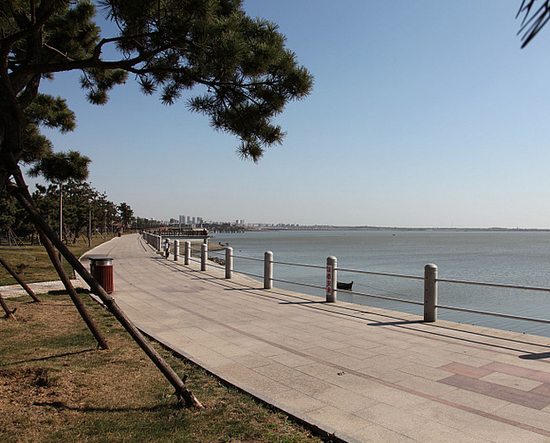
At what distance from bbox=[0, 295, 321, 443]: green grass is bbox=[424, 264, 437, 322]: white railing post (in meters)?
4.91

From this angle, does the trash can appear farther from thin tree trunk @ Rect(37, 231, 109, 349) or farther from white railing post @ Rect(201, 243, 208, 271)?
white railing post @ Rect(201, 243, 208, 271)

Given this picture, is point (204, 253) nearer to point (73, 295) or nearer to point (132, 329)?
point (73, 295)

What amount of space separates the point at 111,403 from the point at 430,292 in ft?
20.4

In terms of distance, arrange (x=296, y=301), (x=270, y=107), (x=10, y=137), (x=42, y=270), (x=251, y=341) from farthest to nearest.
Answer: (x=42, y=270), (x=296, y=301), (x=251, y=341), (x=270, y=107), (x=10, y=137)

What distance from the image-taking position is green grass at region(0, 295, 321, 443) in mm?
3777

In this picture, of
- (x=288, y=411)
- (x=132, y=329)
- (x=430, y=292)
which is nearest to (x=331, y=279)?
(x=430, y=292)

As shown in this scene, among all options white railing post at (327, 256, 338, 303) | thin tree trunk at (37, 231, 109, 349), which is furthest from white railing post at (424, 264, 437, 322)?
thin tree trunk at (37, 231, 109, 349)

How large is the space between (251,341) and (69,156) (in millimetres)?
4812

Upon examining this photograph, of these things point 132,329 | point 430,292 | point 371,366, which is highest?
point 132,329

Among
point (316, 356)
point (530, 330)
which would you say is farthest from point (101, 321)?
point (530, 330)

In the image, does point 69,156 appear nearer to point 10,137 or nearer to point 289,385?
point 10,137

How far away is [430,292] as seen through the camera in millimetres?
8570

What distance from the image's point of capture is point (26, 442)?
3584mm

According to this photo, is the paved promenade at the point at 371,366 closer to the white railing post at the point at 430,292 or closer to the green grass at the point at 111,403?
the white railing post at the point at 430,292
